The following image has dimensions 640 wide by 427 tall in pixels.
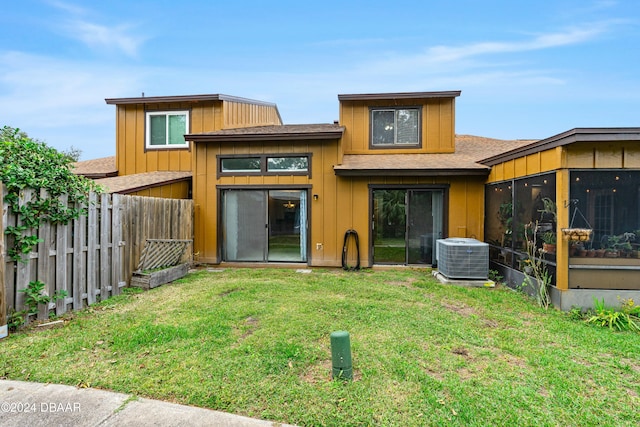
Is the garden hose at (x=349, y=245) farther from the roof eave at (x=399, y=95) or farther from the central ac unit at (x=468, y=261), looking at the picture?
the roof eave at (x=399, y=95)

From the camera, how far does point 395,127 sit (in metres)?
9.47

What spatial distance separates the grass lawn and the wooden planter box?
0.97m

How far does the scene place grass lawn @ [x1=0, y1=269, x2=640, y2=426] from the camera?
7.68 feet

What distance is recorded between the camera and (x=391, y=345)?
11.1ft

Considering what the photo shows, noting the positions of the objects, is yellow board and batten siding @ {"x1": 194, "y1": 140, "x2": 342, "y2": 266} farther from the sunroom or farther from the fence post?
the fence post

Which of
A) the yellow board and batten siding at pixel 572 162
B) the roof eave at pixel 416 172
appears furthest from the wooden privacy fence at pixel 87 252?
the yellow board and batten siding at pixel 572 162

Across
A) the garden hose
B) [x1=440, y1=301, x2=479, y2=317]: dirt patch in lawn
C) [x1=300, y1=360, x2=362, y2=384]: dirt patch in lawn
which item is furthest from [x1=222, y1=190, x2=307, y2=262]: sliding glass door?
[x1=300, y1=360, x2=362, y2=384]: dirt patch in lawn

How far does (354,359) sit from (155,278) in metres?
4.63

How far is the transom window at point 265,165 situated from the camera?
8492 mm

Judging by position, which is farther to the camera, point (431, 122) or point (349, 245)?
point (431, 122)

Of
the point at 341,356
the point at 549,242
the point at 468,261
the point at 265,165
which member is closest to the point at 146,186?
the point at 265,165

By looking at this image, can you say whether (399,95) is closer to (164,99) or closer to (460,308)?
(460,308)

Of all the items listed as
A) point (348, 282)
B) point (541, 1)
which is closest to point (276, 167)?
point (348, 282)

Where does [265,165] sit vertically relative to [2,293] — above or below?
above
